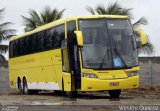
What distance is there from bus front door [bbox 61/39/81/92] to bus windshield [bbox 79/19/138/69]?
0.70 m

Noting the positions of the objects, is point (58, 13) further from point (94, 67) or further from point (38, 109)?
point (38, 109)

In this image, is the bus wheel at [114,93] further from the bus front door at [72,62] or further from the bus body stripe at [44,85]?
the bus body stripe at [44,85]

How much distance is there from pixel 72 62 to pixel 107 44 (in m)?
1.82

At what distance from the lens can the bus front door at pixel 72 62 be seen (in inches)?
910

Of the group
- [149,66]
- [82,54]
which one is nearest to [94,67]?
[82,54]

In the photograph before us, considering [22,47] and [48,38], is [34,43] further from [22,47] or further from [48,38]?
[22,47]

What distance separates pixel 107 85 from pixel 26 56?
30.2 ft

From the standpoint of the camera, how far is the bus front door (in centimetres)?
2311

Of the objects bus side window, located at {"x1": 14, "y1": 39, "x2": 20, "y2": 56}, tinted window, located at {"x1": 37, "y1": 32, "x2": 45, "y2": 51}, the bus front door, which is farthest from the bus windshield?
bus side window, located at {"x1": 14, "y1": 39, "x2": 20, "y2": 56}

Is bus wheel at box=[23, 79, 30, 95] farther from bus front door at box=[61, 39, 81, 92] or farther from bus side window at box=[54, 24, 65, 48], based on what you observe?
bus front door at box=[61, 39, 81, 92]

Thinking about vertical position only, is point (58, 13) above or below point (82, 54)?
above

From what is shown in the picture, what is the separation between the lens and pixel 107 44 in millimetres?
22656

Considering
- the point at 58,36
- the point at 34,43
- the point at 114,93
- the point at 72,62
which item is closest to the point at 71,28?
the point at 72,62

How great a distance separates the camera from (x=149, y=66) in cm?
3891
